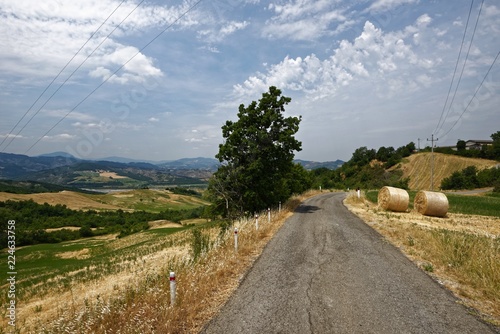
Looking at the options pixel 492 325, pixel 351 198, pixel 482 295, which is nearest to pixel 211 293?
pixel 492 325

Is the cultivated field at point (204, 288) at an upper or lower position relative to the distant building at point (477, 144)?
lower

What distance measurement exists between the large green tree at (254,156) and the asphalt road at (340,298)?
1356 centimetres

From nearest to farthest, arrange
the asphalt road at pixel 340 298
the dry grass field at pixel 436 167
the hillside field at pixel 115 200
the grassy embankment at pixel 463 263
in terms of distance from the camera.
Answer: the asphalt road at pixel 340 298, the grassy embankment at pixel 463 263, the dry grass field at pixel 436 167, the hillside field at pixel 115 200

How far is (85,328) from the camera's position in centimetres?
533

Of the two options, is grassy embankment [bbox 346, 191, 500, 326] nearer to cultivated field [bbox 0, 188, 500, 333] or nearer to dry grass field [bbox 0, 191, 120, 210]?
cultivated field [bbox 0, 188, 500, 333]

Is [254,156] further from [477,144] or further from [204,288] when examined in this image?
[477,144]

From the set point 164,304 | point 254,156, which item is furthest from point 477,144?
point 164,304

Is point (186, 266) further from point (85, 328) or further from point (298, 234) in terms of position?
point (298, 234)

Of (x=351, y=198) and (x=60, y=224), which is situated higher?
(x=351, y=198)

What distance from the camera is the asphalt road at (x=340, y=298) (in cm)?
568

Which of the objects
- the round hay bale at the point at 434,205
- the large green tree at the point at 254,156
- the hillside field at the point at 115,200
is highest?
the large green tree at the point at 254,156

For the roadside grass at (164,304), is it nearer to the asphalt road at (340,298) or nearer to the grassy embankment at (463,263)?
the asphalt road at (340,298)

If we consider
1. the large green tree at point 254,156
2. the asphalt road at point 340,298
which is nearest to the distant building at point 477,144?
the large green tree at point 254,156

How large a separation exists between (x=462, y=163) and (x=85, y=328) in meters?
113
